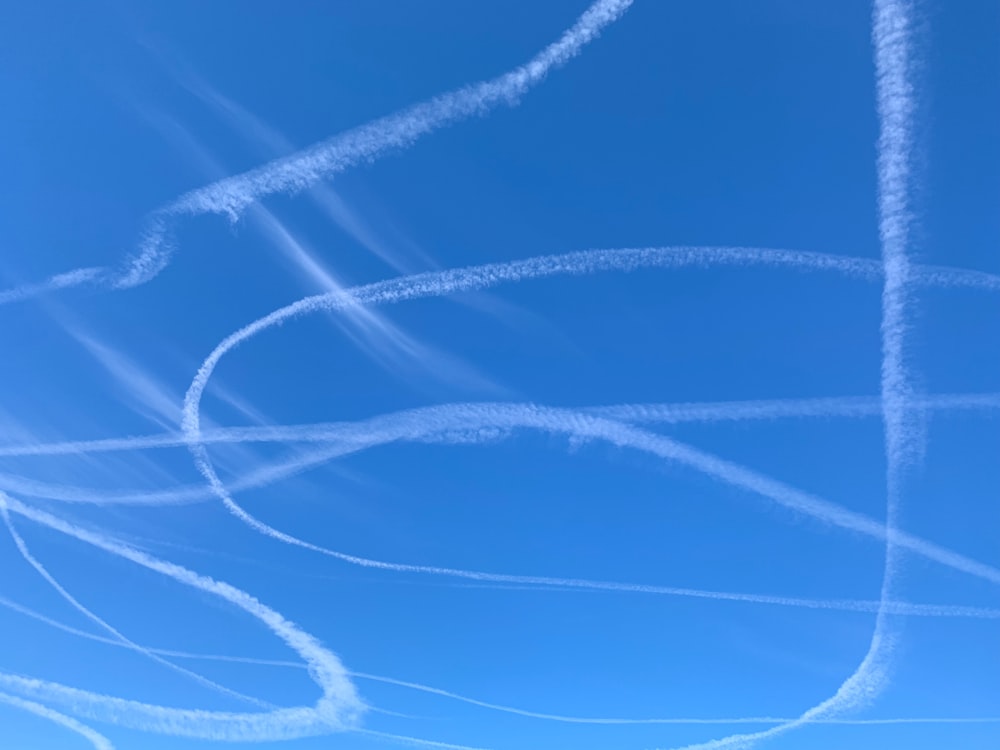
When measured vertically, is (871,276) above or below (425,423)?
above

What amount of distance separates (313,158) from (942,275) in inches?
374

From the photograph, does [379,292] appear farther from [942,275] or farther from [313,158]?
[942,275]

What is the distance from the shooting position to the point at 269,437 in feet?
48.3

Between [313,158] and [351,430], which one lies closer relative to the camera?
[313,158]

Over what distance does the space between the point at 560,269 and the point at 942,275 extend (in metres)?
5.62

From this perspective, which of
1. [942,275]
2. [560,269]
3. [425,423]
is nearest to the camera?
[942,275]

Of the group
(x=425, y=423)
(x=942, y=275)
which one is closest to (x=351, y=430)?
(x=425, y=423)

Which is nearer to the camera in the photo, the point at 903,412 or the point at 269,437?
the point at 903,412

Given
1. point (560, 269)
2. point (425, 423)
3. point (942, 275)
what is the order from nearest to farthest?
point (942, 275), point (560, 269), point (425, 423)

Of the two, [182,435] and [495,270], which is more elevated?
[495,270]

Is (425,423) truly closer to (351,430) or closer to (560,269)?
(351,430)

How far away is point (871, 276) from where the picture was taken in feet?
40.3

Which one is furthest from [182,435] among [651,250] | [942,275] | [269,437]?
[942,275]

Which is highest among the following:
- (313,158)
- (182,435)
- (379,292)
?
(313,158)
